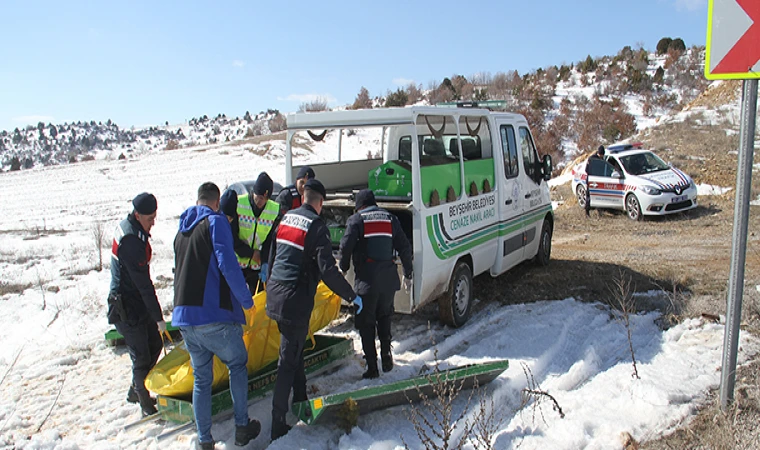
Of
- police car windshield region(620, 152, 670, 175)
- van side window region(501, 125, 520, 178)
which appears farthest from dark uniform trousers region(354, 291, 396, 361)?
police car windshield region(620, 152, 670, 175)

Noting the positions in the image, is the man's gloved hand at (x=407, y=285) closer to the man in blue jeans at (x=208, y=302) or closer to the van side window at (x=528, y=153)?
the man in blue jeans at (x=208, y=302)

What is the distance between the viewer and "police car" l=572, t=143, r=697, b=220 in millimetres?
13195

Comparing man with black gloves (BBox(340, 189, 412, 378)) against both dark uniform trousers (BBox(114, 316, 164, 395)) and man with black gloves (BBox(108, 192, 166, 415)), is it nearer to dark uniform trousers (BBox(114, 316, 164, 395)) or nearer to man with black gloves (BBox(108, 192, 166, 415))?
man with black gloves (BBox(108, 192, 166, 415))

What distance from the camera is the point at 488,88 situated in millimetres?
44938

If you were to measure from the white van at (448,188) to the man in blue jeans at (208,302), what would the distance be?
7.05 ft

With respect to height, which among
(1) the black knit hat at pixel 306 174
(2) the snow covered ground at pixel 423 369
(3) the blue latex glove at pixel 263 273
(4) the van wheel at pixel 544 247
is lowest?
(2) the snow covered ground at pixel 423 369

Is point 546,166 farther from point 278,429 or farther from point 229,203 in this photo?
point 278,429

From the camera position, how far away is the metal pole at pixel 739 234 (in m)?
3.62

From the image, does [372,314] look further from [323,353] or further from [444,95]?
[444,95]

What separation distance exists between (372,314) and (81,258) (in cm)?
831

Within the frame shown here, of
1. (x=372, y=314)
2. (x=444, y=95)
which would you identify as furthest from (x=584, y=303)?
(x=444, y=95)

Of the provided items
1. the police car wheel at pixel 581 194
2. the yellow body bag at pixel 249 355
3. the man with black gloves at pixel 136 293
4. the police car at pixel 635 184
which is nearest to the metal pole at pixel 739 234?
the yellow body bag at pixel 249 355

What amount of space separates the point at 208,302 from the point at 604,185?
12.5 metres

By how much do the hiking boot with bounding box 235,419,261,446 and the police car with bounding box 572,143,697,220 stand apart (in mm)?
11674
